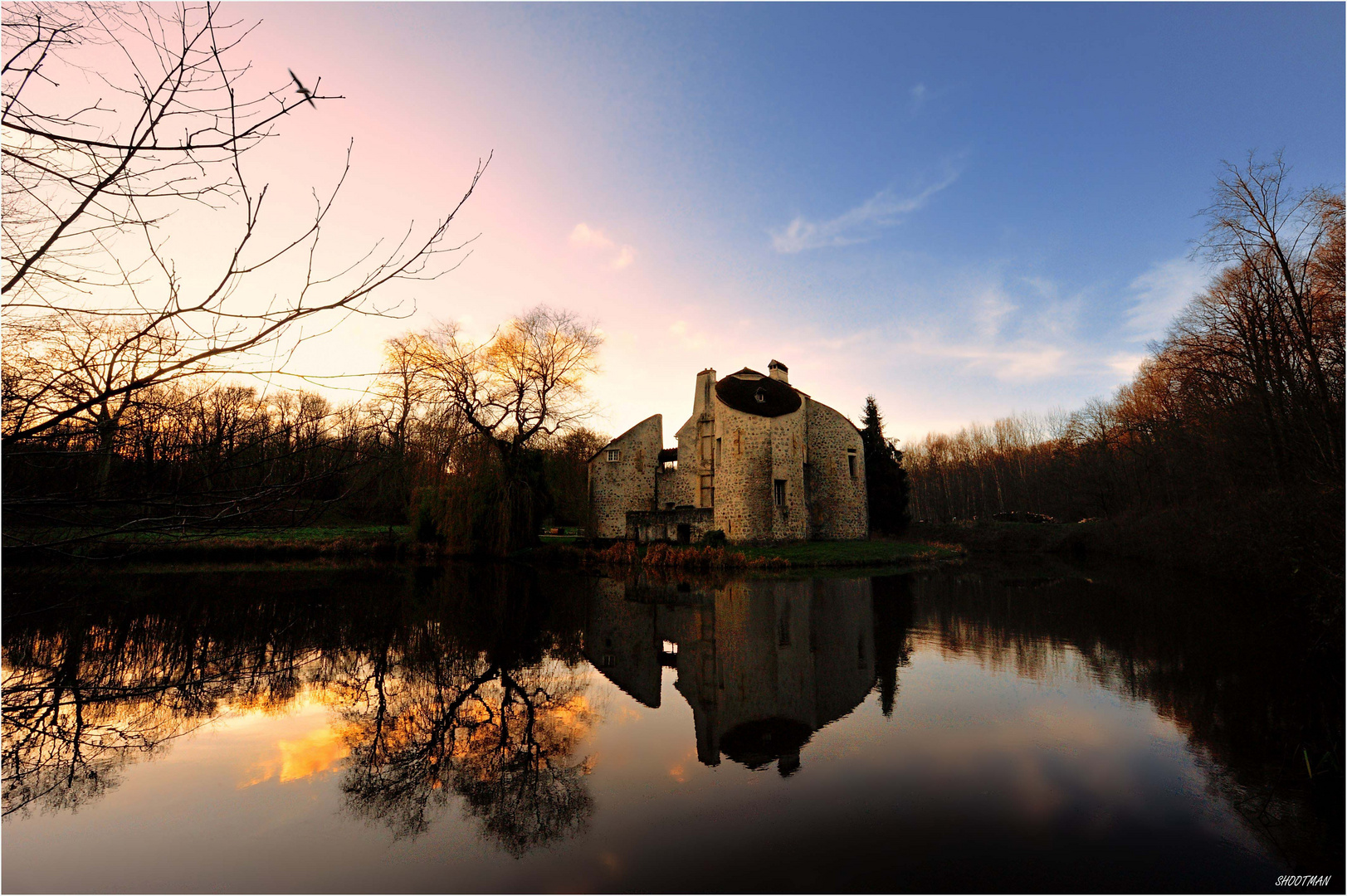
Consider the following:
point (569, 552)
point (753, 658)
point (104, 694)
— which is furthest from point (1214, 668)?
point (569, 552)

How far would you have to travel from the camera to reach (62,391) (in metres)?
2.16

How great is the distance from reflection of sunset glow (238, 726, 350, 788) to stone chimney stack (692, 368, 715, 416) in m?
25.4

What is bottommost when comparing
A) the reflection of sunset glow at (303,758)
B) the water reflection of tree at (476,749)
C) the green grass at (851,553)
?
the reflection of sunset glow at (303,758)

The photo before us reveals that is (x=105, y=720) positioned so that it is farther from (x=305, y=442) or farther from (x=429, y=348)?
(x=429, y=348)

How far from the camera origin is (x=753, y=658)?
839 cm

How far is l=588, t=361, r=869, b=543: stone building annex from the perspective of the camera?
27500 millimetres

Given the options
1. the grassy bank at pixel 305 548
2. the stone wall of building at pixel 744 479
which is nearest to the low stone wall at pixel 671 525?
the stone wall of building at pixel 744 479

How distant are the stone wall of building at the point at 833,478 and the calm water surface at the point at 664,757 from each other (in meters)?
19.4

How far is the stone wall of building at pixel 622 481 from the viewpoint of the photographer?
103 ft

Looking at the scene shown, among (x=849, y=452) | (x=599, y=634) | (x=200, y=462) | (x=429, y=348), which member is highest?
(x=429, y=348)

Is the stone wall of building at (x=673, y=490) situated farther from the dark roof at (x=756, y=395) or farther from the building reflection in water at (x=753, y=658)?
the building reflection in water at (x=753, y=658)

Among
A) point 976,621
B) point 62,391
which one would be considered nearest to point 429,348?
point 976,621

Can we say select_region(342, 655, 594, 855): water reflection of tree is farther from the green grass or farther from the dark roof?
the dark roof

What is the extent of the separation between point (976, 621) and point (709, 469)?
18555 millimetres
